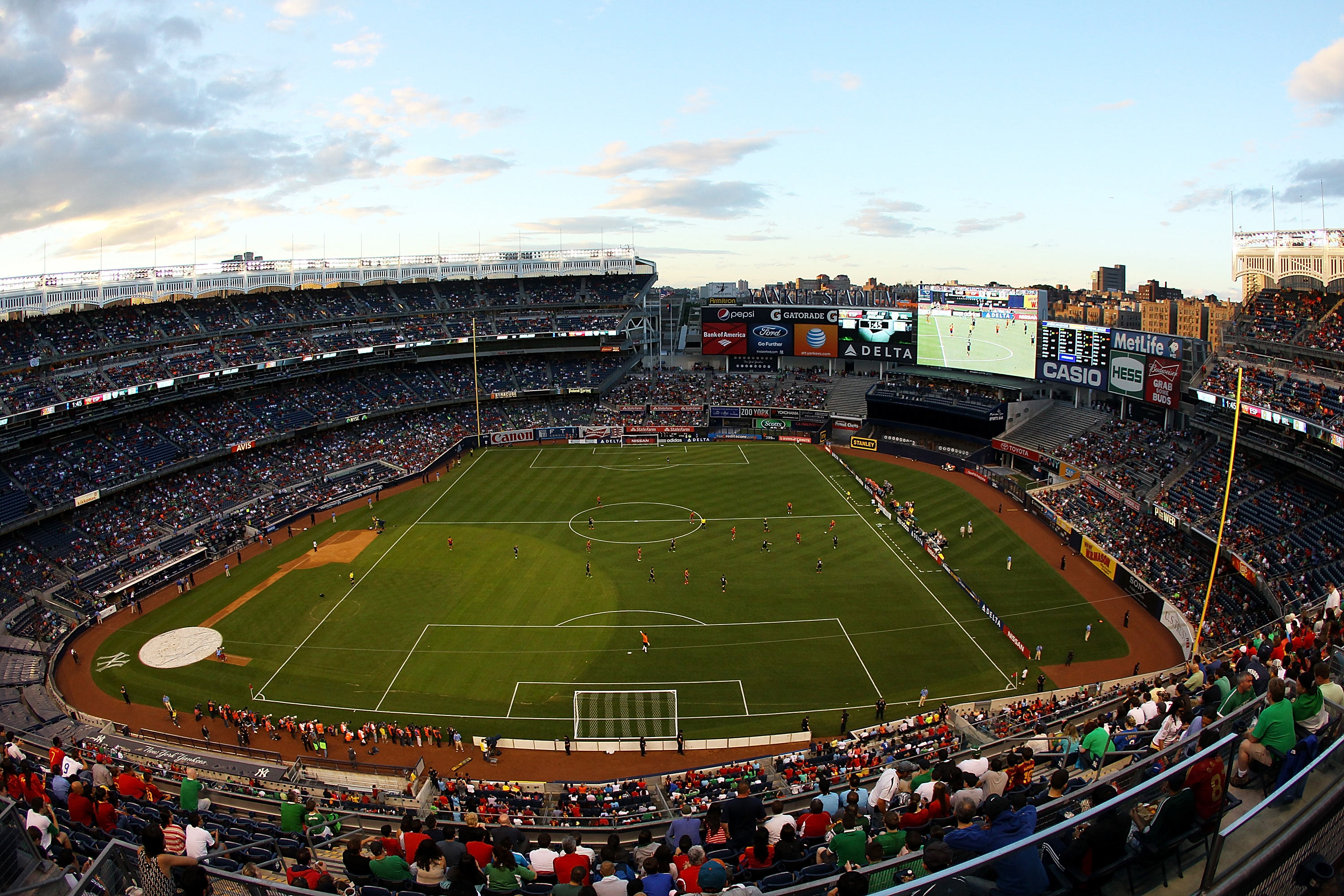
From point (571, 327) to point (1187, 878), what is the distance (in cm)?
8272

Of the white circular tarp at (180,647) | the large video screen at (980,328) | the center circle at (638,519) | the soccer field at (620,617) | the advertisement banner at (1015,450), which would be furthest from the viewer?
the large video screen at (980,328)

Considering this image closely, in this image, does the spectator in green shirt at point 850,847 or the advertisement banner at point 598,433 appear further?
the advertisement banner at point 598,433

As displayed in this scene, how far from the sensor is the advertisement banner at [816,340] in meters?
83.0

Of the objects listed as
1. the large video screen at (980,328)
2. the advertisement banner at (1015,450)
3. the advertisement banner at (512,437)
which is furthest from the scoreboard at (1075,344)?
the advertisement banner at (512,437)

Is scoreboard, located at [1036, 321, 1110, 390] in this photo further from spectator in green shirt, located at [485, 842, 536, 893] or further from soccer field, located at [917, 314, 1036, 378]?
spectator in green shirt, located at [485, 842, 536, 893]

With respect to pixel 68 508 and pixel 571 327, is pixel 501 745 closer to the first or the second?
pixel 68 508

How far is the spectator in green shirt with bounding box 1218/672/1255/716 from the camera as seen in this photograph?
429 inches

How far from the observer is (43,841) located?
36.2 ft

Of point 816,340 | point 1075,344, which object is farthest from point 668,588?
point 816,340

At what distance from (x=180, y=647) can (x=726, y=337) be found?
6121 centimetres

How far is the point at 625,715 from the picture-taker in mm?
30172

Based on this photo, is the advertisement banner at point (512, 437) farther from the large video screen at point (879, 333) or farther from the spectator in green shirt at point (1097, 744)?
the spectator in green shirt at point (1097, 744)

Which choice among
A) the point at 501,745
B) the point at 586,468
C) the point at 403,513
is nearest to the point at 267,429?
the point at 403,513

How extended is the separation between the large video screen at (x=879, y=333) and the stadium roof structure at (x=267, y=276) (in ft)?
86.1
